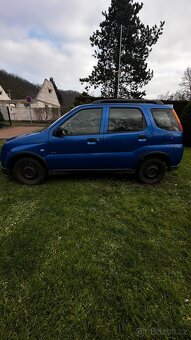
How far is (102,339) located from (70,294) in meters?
0.47

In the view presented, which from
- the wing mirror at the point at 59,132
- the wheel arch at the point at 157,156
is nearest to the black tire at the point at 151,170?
the wheel arch at the point at 157,156

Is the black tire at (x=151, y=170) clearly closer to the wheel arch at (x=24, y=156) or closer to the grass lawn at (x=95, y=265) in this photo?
the grass lawn at (x=95, y=265)

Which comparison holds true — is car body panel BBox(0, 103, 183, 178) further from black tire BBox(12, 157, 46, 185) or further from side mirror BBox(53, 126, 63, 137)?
black tire BBox(12, 157, 46, 185)

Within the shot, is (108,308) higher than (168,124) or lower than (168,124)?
lower

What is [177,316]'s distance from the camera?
1.66 m

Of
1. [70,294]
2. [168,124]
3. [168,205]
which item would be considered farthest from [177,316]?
[168,124]

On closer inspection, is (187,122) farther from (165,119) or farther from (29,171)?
(29,171)

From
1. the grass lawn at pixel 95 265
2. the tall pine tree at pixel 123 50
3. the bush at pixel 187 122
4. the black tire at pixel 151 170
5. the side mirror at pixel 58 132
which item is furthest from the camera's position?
the tall pine tree at pixel 123 50

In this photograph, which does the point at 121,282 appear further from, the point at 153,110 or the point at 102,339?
the point at 153,110

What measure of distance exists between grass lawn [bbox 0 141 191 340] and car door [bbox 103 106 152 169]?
881 millimetres

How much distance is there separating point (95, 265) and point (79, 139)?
2.46 metres

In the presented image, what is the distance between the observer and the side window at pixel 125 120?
391cm

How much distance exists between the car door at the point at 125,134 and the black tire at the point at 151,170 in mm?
343

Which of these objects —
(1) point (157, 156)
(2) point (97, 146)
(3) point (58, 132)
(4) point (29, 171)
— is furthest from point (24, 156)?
(1) point (157, 156)
